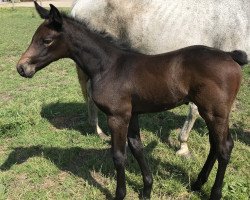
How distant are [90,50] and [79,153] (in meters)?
1.85

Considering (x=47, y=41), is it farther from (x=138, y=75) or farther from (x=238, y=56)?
(x=238, y=56)

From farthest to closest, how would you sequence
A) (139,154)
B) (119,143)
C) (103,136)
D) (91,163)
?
(103,136)
(91,163)
(139,154)
(119,143)

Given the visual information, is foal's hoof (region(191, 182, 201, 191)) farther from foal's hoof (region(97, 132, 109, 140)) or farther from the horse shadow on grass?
foal's hoof (region(97, 132, 109, 140))

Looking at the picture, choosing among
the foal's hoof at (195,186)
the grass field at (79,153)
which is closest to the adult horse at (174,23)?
the grass field at (79,153)

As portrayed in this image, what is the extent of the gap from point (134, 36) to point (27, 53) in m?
1.94

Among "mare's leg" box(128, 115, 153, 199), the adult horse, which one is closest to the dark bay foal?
"mare's leg" box(128, 115, 153, 199)

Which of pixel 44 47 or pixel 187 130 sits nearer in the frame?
pixel 44 47

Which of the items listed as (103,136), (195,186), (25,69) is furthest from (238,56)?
(103,136)

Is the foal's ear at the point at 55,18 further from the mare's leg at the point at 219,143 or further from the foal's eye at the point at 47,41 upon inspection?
the mare's leg at the point at 219,143

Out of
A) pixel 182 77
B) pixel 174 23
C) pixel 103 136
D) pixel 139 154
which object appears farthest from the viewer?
pixel 103 136

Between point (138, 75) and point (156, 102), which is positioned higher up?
point (138, 75)

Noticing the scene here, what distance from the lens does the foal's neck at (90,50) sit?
10.8 ft

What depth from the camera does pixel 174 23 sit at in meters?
4.63

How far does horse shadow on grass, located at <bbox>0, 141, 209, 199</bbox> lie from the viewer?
399 cm
